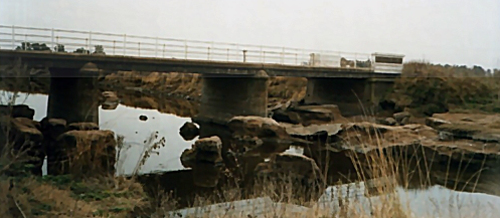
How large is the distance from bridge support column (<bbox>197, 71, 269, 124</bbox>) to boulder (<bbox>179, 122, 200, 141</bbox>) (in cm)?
166

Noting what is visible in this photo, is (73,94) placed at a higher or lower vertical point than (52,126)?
higher

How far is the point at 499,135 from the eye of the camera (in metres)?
4.38

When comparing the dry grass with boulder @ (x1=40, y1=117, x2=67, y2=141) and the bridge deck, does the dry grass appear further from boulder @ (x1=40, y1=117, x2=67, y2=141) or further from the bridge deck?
boulder @ (x1=40, y1=117, x2=67, y2=141)

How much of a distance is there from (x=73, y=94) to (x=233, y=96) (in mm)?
4088

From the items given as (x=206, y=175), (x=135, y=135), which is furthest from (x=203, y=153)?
(x=135, y=135)

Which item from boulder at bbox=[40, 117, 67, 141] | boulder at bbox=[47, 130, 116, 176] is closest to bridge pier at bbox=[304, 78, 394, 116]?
boulder at bbox=[40, 117, 67, 141]

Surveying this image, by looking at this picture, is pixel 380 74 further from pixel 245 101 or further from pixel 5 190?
pixel 5 190

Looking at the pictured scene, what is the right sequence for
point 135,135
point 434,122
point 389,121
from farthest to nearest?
point 389,121 → point 434,122 → point 135,135

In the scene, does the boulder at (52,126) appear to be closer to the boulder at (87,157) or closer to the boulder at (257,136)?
the boulder at (87,157)

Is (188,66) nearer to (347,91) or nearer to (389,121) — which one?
(389,121)

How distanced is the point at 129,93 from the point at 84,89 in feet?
6.54

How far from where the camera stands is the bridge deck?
6.94 meters

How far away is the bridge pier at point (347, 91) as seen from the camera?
36.1ft

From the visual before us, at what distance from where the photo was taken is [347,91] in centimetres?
1261
